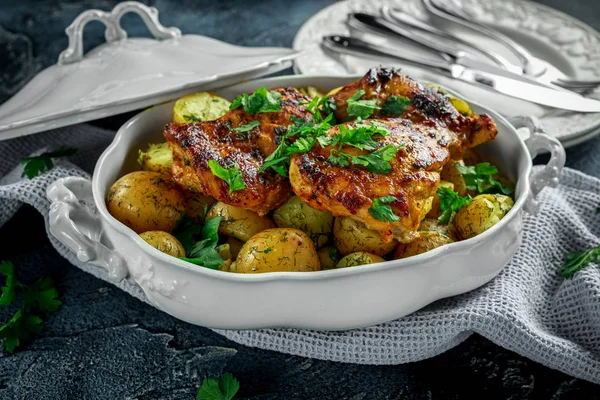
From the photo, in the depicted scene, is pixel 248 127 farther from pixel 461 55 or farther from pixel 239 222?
pixel 461 55

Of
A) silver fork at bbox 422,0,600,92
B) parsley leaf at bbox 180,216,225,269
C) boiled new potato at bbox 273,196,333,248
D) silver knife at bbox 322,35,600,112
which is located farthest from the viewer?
silver fork at bbox 422,0,600,92

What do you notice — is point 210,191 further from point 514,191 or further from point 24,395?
point 514,191

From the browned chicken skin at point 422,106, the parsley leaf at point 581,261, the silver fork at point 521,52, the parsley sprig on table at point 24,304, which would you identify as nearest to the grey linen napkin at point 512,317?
the parsley leaf at point 581,261

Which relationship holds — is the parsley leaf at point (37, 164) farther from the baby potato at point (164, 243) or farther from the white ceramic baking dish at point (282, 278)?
the baby potato at point (164, 243)

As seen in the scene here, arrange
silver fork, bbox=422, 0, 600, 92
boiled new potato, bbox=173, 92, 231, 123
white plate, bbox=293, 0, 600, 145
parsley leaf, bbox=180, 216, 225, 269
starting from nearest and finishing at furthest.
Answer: parsley leaf, bbox=180, 216, 225, 269
boiled new potato, bbox=173, 92, 231, 123
white plate, bbox=293, 0, 600, 145
silver fork, bbox=422, 0, 600, 92

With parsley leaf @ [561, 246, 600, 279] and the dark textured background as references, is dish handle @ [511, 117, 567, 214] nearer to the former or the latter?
parsley leaf @ [561, 246, 600, 279]

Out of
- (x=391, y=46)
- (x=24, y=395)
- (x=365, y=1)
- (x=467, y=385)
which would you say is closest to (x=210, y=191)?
(x=24, y=395)

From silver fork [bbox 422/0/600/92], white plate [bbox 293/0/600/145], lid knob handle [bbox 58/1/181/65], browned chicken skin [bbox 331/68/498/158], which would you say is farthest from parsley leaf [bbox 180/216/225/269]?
silver fork [bbox 422/0/600/92]
